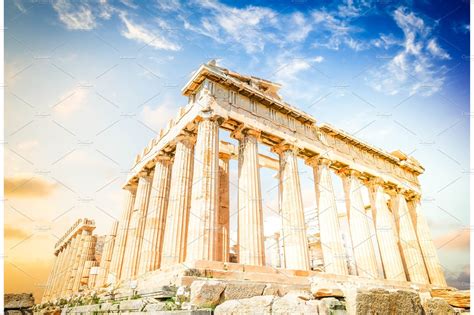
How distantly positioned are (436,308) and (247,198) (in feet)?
29.4

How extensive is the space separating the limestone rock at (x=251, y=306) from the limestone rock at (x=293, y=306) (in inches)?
4.8

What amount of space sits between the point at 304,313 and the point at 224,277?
19.5 feet

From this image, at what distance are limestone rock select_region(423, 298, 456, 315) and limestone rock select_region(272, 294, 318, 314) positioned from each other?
2.52m

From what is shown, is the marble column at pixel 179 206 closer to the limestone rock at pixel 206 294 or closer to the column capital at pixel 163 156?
the column capital at pixel 163 156

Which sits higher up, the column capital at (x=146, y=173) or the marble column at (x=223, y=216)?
the column capital at (x=146, y=173)

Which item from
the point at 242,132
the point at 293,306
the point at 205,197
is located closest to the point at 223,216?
the point at 205,197

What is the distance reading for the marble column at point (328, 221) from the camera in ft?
51.3

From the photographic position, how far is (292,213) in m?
14.9

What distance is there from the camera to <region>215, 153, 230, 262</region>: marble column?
14750 millimetres

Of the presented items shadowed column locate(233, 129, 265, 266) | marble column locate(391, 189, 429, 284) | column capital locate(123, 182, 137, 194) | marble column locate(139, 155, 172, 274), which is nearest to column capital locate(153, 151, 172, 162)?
marble column locate(139, 155, 172, 274)

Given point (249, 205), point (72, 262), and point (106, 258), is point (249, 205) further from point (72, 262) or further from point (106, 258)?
point (72, 262)

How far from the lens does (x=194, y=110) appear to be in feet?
46.8

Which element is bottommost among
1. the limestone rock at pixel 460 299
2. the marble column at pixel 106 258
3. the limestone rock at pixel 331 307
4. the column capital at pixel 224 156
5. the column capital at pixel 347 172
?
the limestone rock at pixel 331 307

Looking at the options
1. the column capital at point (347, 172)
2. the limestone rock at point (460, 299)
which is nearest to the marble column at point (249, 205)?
the limestone rock at point (460, 299)
